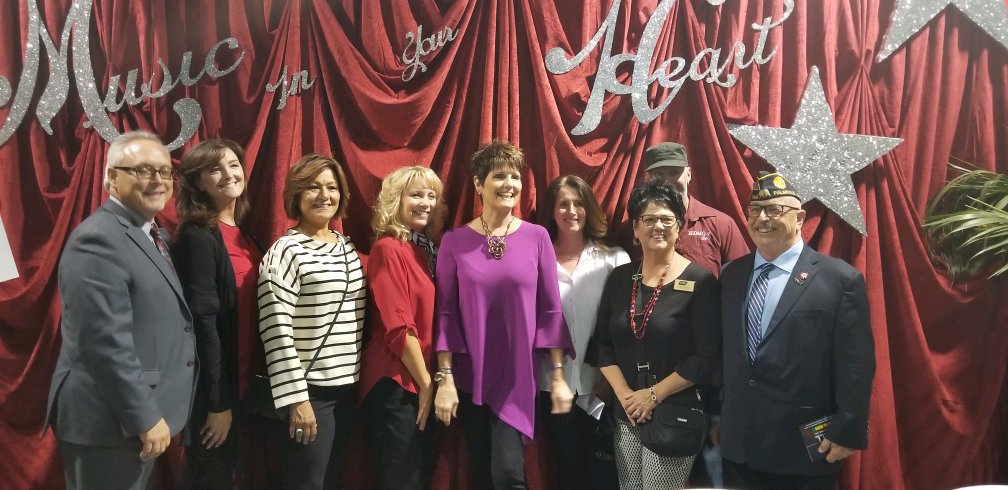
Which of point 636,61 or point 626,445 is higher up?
point 636,61

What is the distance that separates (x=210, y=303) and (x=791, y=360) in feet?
6.78

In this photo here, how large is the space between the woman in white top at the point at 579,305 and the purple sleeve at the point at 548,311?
11 cm

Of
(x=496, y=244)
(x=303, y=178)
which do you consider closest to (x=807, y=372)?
(x=496, y=244)

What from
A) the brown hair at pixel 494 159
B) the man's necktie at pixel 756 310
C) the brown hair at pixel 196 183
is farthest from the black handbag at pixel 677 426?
the brown hair at pixel 196 183

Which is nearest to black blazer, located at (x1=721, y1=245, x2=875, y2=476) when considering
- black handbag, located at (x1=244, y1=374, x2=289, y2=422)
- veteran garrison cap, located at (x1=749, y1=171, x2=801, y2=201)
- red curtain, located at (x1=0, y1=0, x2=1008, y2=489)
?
veteran garrison cap, located at (x1=749, y1=171, x2=801, y2=201)

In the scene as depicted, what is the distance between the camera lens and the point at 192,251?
2.29 metres

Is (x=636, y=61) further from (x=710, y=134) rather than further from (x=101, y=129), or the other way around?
(x=101, y=129)

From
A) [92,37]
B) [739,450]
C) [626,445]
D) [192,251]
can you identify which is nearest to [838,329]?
[739,450]

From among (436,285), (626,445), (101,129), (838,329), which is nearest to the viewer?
(838,329)

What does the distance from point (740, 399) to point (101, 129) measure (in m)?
3.04

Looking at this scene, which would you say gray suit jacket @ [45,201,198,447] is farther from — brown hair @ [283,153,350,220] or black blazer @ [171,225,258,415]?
brown hair @ [283,153,350,220]

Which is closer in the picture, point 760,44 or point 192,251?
point 192,251

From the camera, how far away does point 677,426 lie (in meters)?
2.34

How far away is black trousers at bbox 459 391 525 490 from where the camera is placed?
2.55 metres
